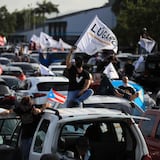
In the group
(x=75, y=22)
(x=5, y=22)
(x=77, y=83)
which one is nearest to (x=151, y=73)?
(x=77, y=83)

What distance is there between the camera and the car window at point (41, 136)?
24.6 ft

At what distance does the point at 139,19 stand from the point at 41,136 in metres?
44.1

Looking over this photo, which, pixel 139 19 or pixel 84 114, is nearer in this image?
pixel 84 114

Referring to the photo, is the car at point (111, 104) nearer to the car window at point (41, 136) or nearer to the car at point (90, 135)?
the car at point (90, 135)

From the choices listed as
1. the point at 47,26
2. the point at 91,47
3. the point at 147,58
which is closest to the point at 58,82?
the point at 91,47

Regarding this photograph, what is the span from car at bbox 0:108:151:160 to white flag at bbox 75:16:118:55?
7.15 metres

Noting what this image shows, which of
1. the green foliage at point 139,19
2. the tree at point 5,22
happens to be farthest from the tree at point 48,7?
the green foliage at point 139,19

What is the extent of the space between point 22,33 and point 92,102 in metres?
122

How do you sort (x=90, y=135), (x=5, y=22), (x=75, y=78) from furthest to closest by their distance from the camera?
(x=5, y=22)
(x=75, y=78)
(x=90, y=135)

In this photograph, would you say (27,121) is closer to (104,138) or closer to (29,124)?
(29,124)

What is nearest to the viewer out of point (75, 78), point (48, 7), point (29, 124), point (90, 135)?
point (90, 135)

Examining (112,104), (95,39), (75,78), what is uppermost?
(95,39)

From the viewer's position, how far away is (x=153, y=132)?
9.98 m

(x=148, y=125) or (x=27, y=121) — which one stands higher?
(x=27, y=121)
